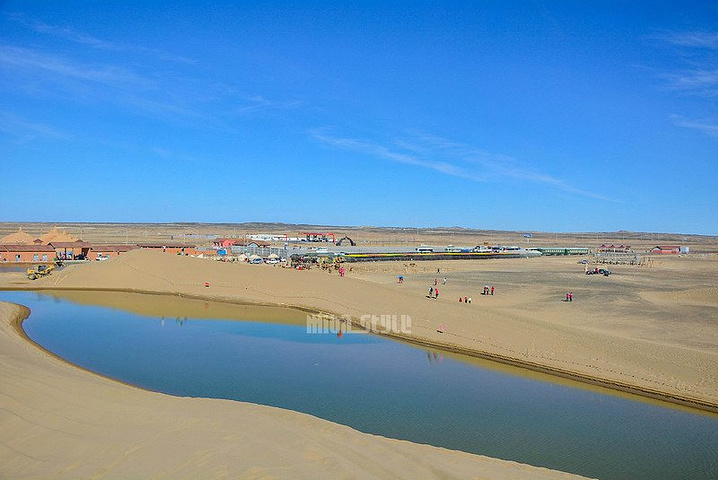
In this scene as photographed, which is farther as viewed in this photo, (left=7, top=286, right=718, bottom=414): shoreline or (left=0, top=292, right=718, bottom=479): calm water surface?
(left=7, top=286, right=718, bottom=414): shoreline

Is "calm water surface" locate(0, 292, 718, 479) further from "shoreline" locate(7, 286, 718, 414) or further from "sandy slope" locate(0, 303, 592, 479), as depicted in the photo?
"sandy slope" locate(0, 303, 592, 479)

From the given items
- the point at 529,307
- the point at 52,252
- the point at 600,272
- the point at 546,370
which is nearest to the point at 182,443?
the point at 546,370

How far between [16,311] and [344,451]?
28640mm

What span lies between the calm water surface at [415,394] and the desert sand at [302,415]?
1.44m

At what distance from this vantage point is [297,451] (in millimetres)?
9953

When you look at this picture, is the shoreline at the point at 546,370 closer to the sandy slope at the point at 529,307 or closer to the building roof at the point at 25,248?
the sandy slope at the point at 529,307

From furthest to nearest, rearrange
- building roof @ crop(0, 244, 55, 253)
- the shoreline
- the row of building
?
building roof @ crop(0, 244, 55, 253)
the row of building
the shoreline

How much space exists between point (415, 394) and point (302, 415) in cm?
472

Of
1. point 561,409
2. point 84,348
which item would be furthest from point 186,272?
point 561,409

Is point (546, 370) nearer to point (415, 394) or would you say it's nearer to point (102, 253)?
point (415, 394)

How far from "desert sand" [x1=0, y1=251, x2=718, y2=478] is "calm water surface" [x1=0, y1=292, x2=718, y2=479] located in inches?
56.5

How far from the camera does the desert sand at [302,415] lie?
31.0 ft

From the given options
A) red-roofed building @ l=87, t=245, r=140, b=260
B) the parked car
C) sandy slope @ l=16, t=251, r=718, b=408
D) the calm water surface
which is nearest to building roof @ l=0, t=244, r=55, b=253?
red-roofed building @ l=87, t=245, r=140, b=260

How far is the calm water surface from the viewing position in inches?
510
